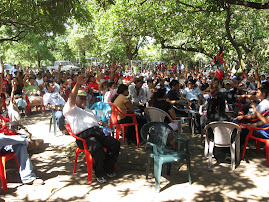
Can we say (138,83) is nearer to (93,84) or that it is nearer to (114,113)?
(114,113)

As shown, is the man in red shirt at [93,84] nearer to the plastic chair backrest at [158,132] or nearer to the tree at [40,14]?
the tree at [40,14]

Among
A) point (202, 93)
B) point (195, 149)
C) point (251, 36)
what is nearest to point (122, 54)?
point (251, 36)

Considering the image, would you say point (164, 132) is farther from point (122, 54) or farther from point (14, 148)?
point (122, 54)

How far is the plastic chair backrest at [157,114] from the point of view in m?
5.03

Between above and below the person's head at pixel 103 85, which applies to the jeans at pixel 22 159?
below

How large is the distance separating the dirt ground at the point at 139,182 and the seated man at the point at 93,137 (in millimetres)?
233

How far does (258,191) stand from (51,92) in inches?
212

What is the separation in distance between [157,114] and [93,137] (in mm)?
1547

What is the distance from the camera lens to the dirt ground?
3.65m

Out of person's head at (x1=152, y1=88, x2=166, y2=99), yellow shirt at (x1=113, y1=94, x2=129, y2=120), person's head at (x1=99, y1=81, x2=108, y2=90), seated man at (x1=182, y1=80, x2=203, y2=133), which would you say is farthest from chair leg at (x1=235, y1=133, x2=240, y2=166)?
person's head at (x1=99, y1=81, x2=108, y2=90)

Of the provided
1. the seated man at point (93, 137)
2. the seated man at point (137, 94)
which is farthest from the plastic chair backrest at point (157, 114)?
the seated man at point (137, 94)

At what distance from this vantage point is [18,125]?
5.49 meters

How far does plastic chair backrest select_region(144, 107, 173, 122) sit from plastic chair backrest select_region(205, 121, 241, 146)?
879 mm

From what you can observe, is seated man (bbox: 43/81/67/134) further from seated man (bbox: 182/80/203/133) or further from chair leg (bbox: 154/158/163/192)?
chair leg (bbox: 154/158/163/192)
